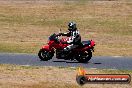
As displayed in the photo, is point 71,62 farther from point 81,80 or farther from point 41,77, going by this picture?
point 81,80

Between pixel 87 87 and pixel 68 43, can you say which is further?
pixel 68 43

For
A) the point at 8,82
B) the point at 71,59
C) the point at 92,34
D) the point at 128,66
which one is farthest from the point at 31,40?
the point at 8,82

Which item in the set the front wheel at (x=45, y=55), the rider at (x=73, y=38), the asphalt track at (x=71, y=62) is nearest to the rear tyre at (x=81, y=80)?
the asphalt track at (x=71, y=62)

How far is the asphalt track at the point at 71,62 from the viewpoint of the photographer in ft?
78.0

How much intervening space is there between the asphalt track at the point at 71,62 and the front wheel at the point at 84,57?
0.25 meters

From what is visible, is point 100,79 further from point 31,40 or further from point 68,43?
point 31,40

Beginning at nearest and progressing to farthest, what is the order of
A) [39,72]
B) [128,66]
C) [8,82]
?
[8,82] < [39,72] < [128,66]

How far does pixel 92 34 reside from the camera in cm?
3878

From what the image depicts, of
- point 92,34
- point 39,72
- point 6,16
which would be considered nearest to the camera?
point 39,72

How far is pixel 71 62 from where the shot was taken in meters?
24.8

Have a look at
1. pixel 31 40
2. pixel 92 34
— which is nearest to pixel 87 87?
pixel 31 40

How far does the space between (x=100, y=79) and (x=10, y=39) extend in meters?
18.0

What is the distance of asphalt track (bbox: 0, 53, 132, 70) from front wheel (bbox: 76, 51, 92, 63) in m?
0.25

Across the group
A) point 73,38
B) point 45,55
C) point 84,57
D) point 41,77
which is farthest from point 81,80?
point 45,55
